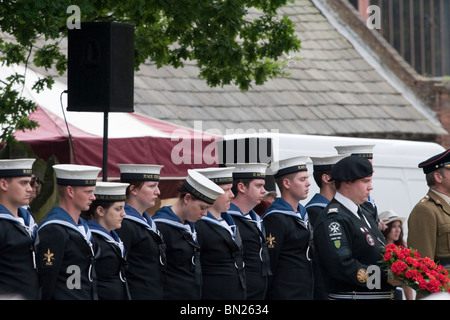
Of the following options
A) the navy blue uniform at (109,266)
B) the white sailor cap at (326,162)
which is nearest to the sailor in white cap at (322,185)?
the white sailor cap at (326,162)

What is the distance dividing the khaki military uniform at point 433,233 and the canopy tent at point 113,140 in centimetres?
379

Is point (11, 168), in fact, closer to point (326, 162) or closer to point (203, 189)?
point (203, 189)

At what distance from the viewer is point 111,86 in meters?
8.58

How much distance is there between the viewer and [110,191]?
7.18 metres

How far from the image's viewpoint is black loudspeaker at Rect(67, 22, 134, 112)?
8609 mm

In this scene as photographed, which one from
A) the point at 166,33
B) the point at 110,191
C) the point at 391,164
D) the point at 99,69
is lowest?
the point at 110,191

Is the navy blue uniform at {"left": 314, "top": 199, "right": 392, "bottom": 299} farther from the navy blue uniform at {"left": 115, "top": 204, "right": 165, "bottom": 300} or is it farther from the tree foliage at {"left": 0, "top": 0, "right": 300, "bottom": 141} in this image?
the tree foliage at {"left": 0, "top": 0, "right": 300, "bottom": 141}

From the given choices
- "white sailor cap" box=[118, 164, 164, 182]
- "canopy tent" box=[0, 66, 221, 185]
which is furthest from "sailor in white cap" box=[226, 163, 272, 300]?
"canopy tent" box=[0, 66, 221, 185]

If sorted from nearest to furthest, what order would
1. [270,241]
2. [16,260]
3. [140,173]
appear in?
[16,260] < [140,173] < [270,241]

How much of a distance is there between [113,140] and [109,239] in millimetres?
3645

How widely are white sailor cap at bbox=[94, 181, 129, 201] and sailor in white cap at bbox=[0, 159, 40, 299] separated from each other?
50 centimetres

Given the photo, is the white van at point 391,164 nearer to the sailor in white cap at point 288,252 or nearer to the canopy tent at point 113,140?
the canopy tent at point 113,140

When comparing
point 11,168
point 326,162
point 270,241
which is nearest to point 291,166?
point 326,162

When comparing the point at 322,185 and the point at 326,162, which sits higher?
the point at 326,162
